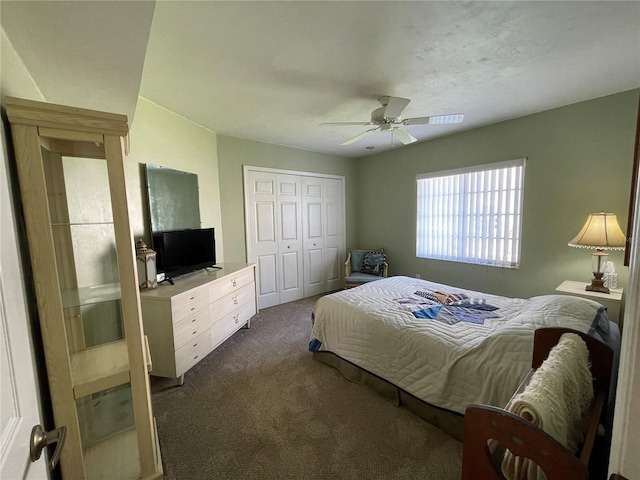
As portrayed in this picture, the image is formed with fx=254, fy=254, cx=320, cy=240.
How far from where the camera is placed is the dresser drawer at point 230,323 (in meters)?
2.59

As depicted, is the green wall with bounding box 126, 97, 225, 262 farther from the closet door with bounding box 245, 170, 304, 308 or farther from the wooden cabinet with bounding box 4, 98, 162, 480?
the wooden cabinet with bounding box 4, 98, 162, 480

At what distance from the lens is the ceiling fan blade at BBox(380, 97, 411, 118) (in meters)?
2.09

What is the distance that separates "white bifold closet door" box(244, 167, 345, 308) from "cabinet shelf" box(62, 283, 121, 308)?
96.8 inches

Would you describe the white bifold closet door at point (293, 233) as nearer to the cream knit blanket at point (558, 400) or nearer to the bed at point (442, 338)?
the bed at point (442, 338)

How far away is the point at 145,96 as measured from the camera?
7.67ft

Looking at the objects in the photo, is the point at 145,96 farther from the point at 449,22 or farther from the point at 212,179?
the point at 449,22

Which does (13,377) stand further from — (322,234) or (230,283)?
(322,234)

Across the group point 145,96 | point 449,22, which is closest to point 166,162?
point 145,96

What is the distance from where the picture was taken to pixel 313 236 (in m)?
4.56

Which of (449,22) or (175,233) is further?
(175,233)

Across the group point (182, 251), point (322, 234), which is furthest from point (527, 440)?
point (322, 234)

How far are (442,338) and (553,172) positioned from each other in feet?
8.15

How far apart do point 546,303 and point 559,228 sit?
152cm

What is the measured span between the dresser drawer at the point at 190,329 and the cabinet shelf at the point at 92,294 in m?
0.86
